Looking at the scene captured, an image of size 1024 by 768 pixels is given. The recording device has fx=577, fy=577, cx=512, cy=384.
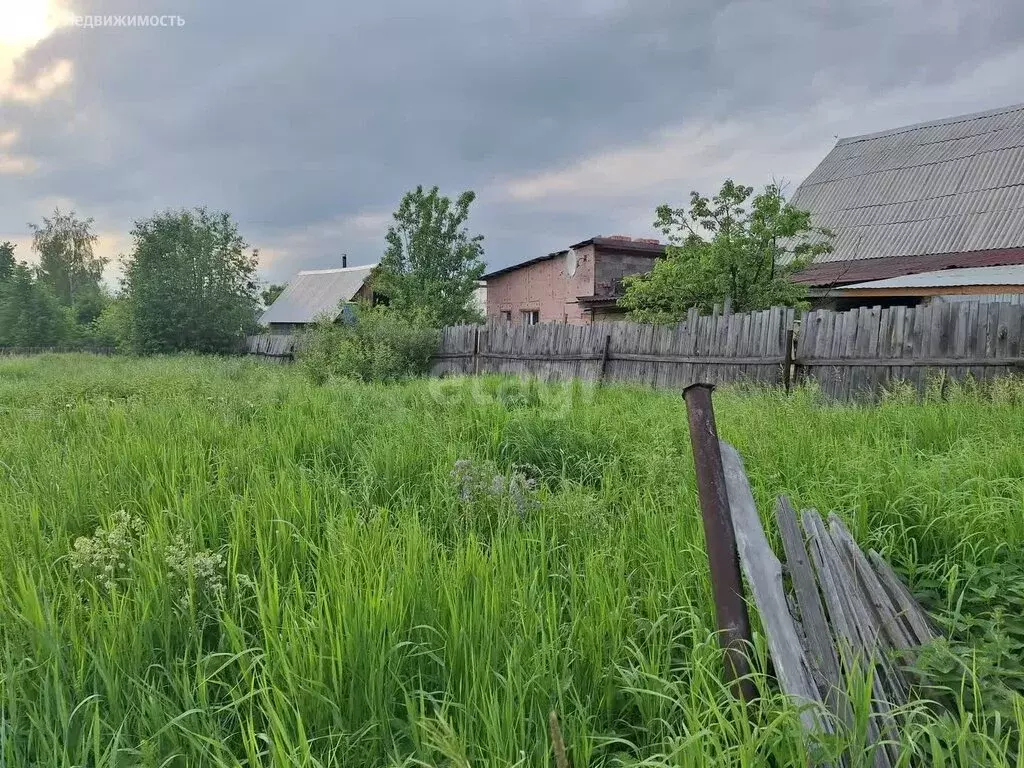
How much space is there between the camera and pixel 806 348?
334 inches

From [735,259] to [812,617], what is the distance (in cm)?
1005

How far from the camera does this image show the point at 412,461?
3.92m

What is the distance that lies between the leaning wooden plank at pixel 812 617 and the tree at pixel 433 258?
24.9m

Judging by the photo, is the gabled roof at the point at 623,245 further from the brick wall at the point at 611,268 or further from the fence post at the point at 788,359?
the fence post at the point at 788,359

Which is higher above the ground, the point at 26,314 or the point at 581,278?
the point at 581,278

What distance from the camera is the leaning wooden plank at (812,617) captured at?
1.58m

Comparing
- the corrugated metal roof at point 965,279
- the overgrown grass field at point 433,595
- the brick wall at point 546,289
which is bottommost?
the overgrown grass field at point 433,595

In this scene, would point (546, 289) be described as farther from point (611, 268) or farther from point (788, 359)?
point (788, 359)

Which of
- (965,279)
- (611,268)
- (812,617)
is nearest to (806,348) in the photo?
(965,279)

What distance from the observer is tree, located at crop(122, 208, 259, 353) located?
24094 millimetres

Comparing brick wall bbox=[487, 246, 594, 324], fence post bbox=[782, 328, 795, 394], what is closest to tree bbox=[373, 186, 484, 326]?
brick wall bbox=[487, 246, 594, 324]

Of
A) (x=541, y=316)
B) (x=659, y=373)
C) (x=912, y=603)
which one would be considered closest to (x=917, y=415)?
(x=912, y=603)

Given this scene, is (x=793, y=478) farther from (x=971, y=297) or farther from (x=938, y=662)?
(x=971, y=297)

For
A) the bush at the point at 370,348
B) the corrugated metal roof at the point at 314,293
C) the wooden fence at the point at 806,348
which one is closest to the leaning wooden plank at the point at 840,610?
the wooden fence at the point at 806,348
